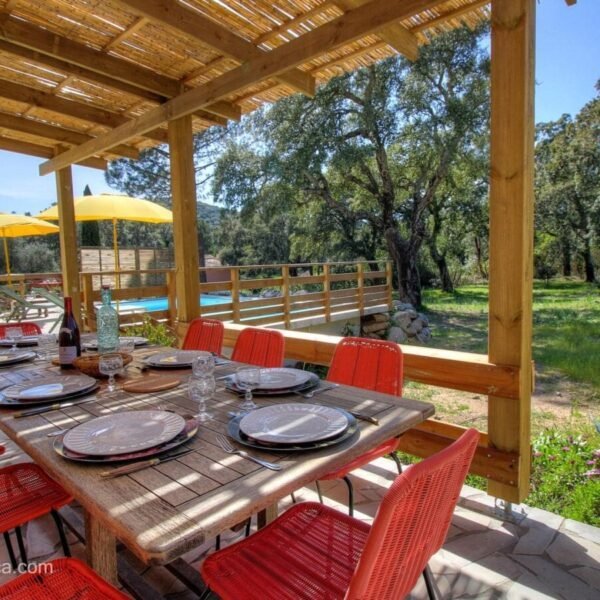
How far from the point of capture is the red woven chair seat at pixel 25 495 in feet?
4.24

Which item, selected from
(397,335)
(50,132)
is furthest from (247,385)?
(397,335)

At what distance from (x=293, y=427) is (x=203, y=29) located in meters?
2.03

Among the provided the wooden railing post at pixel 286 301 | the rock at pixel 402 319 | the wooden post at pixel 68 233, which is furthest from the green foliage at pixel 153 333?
the rock at pixel 402 319

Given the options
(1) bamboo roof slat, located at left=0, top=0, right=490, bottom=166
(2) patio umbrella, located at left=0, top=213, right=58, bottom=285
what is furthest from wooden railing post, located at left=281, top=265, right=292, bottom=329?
(2) patio umbrella, located at left=0, top=213, right=58, bottom=285

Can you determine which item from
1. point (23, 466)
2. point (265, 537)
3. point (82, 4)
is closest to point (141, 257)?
point (82, 4)

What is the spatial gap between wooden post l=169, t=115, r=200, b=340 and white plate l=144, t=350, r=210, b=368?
1.22 m

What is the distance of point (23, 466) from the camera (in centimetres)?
156

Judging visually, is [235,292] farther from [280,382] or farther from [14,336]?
[280,382]

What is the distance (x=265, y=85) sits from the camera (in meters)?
2.89

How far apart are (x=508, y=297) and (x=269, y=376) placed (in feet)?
3.24

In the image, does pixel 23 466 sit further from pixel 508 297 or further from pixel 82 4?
pixel 82 4

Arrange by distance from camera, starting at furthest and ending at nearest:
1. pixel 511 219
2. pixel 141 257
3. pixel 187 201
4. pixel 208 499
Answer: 1. pixel 141 257
2. pixel 187 201
3. pixel 511 219
4. pixel 208 499

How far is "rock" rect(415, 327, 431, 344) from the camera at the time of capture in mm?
8790

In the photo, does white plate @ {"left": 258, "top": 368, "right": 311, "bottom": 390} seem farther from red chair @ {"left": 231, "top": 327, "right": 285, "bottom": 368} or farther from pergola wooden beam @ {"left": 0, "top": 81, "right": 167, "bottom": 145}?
pergola wooden beam @ {"left": 0, "top": 81, "right": 167, "bottom": 145}
